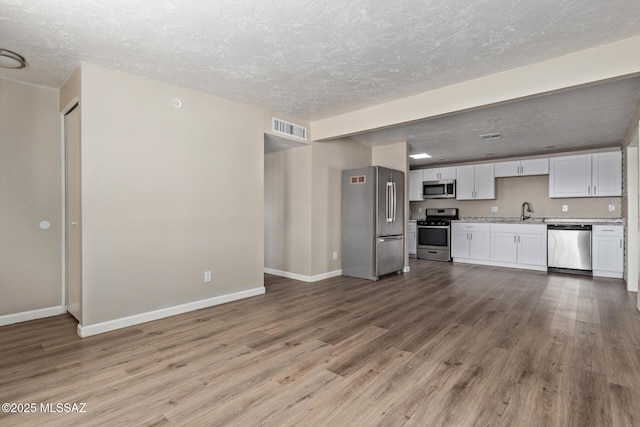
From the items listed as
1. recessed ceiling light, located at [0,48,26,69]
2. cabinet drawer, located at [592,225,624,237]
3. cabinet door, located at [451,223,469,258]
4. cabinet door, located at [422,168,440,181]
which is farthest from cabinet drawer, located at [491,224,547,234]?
recessed ceiling light, located at [0,48,26,69]

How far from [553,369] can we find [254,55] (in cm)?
348

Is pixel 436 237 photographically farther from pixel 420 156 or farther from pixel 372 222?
pixel 372 222

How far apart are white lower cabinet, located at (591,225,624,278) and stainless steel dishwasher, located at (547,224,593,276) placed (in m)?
0.09

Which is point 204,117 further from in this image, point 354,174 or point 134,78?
point 354,174

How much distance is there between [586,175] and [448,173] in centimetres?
262

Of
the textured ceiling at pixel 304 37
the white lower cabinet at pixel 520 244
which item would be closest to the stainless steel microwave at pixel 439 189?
the white lower cabinet at pixel 520 244

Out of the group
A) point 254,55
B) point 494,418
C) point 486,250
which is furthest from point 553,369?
point 486,250

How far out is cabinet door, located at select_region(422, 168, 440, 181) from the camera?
306 inches

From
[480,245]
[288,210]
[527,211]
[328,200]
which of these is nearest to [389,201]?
[328,200]

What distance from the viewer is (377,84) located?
337cm

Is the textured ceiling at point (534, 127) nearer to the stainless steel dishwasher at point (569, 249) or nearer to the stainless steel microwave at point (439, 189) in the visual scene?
the stainless steel microwave at point (439, 189)

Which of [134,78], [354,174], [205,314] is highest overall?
[134,78]

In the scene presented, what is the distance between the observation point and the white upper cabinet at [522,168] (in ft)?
21.0

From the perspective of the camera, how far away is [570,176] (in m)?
6.11
